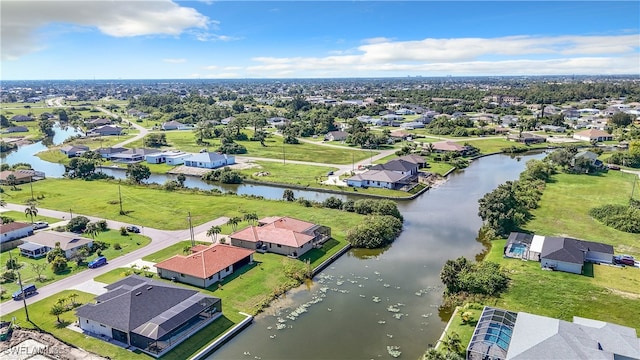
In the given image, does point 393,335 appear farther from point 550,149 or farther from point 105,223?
point 550,149

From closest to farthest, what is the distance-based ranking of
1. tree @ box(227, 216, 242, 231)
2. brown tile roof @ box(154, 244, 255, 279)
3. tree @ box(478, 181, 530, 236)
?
1. brown tile roof @ box(154, 244, 255, 279)
2. tree @ box(478, 181, 530, 236)
3. tree @ box(227, 216, 242, 231)

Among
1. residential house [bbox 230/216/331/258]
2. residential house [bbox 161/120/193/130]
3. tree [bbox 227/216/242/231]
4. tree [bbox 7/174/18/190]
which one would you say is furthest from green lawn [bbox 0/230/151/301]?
residential house [bbox 161/120/193/130]

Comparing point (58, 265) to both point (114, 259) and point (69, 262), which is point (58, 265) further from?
point (114, 259)

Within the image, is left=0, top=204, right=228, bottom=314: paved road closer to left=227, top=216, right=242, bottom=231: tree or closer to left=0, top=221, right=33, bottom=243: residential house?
left=227, top=216, right=242, bottom=231: tree

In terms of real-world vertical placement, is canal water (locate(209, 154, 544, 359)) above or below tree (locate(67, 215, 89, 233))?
below

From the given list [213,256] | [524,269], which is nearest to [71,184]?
[213,256]

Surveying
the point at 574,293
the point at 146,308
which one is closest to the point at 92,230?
the point at 146,308

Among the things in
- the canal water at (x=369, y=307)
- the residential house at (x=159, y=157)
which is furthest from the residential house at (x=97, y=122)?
the canal water at (x=369, y=307)
